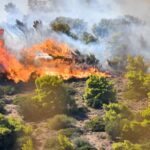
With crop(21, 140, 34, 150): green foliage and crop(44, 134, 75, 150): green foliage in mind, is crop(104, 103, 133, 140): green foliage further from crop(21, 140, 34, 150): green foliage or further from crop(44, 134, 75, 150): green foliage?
crop(21, 140, 34, 150): green foliage

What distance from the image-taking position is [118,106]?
71.8 meters

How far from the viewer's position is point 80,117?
74688 mm

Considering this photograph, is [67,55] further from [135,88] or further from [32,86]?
[135,88]

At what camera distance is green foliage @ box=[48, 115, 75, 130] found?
70.1 meters

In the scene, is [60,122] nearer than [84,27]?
Yes

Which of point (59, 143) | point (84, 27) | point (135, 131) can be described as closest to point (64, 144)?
point (59, 143)

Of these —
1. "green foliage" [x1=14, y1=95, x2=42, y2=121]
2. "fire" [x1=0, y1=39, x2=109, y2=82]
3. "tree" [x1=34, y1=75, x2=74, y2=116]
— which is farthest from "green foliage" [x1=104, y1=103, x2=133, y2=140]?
"fire" [x1=0, y1=39, x2=109, y2=82]

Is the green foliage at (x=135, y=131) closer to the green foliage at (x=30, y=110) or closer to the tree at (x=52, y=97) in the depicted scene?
the tree at (x=52, y=97)

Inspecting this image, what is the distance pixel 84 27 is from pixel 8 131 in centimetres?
4299

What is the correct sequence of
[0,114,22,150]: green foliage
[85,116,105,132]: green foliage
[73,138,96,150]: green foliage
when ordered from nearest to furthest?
[73,138,96,150]: green foliage, [0,114,22,150]: green foliage, [85,116,105,132]: green foliage

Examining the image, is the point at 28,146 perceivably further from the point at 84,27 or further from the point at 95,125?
the point at 84,27

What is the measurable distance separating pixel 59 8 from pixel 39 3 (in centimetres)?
477

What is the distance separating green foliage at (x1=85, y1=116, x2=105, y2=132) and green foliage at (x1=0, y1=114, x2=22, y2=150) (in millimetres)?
9024

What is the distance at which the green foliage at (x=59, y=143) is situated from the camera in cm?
6216
